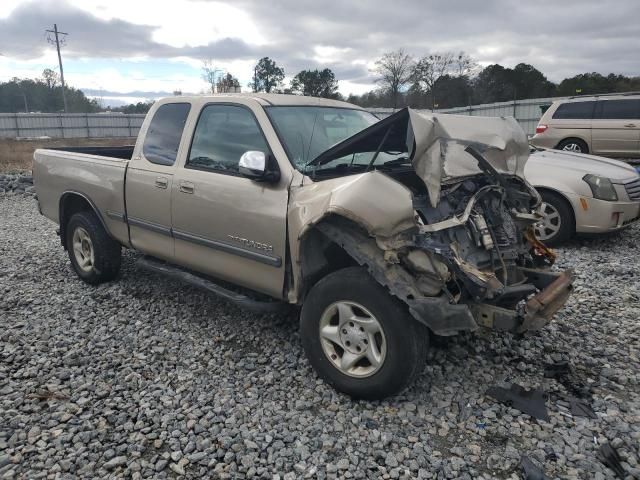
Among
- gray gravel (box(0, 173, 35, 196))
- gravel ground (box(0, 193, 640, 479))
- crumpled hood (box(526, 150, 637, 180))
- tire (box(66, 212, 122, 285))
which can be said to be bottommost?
gray gravel (box(0, 173, 35, 196))

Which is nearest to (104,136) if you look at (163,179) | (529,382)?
(163,179)

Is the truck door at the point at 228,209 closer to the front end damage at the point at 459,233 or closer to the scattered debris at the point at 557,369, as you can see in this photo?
the front end damage at the point at 459,233

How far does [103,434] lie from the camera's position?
9.29ft

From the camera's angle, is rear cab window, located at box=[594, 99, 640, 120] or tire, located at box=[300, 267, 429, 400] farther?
rear cab window, located at box=[594, 99, 640, 120]

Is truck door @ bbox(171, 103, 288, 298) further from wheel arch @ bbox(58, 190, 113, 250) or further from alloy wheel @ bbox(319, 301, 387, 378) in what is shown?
wheel arch @ bbox(58, 190, 113, 250)

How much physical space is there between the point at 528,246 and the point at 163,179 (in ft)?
9.90

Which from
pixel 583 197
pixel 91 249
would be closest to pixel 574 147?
pixel 583 197

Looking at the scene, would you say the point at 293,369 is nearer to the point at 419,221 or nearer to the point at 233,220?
the point at 233,220

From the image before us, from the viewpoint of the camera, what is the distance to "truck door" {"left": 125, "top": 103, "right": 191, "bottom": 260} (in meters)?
4.21

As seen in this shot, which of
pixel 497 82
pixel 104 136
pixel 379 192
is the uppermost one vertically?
pixel 497 82

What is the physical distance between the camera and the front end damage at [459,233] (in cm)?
281

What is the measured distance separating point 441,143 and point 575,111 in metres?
10.6

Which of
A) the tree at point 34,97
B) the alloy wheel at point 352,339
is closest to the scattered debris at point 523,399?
the alloy wheel at point 352,339

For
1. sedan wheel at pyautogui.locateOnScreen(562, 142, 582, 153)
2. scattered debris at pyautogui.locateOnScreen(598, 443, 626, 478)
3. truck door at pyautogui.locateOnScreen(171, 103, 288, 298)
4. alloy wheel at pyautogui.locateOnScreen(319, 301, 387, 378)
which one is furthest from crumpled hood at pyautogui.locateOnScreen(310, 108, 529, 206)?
sedan wheel at pyautogui.locateOnScreen(562, 142, 582, 153)
